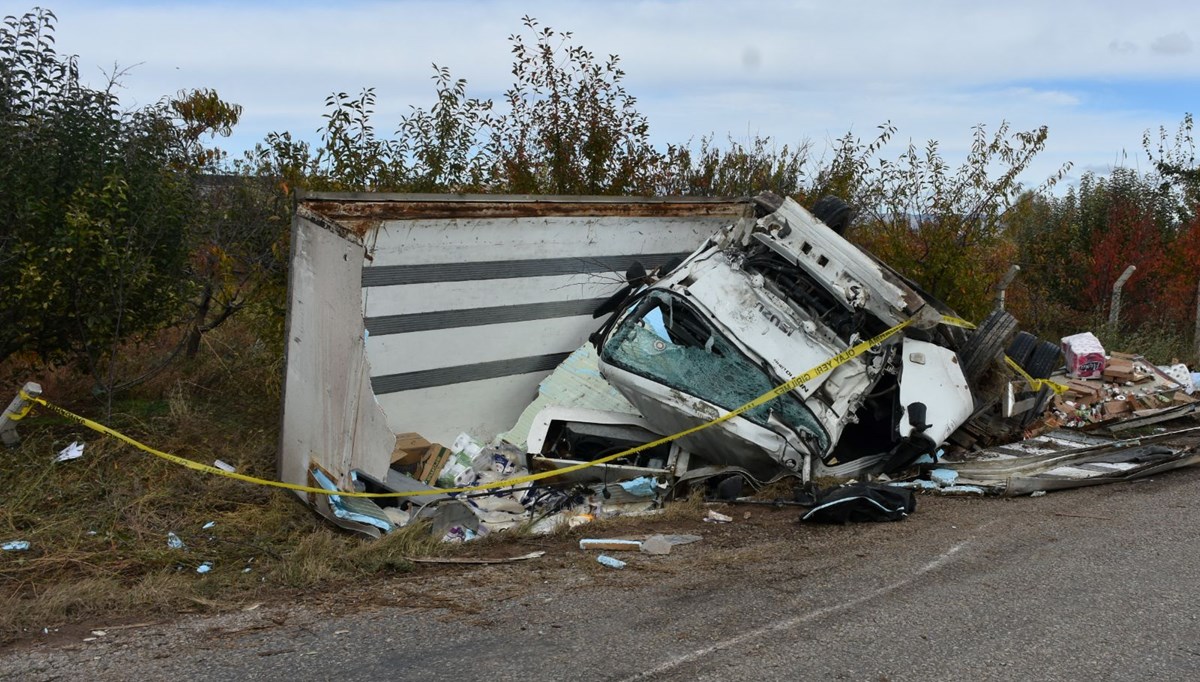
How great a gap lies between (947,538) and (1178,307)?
1434 cm

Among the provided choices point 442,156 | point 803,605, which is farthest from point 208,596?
point 442,156

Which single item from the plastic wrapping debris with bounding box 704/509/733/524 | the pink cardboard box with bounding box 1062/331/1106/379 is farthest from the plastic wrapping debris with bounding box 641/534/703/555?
the pink cardboard box with bounding box 1062/331/1106/379

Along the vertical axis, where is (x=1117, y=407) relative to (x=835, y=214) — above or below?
below

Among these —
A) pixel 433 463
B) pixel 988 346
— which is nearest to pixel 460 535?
pixel 433 463

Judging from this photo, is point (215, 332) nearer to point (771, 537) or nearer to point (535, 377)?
point (535, 377)

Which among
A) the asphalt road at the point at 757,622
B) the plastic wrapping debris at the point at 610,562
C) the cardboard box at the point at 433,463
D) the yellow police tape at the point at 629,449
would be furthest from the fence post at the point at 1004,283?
the plastic wrapping debris at the point at 610,562

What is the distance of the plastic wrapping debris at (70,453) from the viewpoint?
7.47m

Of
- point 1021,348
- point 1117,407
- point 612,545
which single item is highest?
point 1021,348

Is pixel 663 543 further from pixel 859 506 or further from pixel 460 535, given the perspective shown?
pixel 859 506

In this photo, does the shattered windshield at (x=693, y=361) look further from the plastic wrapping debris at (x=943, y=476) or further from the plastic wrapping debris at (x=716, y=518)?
the plastic wrapping debris at (x=943, y=476)

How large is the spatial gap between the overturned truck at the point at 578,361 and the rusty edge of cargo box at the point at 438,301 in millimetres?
17

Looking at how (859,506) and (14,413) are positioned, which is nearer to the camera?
(859,506)

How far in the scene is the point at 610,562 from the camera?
6.09 m

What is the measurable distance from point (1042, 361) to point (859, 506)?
3978mm
